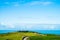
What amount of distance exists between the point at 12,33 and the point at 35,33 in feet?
12.8

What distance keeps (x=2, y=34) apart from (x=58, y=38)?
912 cm

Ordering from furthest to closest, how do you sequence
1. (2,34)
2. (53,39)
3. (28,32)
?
(28,32), (2,34), (53,39)

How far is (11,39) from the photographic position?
21203 millimetres

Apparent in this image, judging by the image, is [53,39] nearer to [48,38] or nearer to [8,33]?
[48,38]

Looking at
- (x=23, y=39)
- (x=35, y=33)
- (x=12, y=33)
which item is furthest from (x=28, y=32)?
(x=23, y=39)

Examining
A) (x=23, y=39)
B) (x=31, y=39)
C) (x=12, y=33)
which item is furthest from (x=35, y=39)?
(x=12, y=33)

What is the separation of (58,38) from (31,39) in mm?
3540

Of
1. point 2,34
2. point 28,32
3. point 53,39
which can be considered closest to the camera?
point 53,39

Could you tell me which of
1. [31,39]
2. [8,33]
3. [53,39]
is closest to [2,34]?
[8,33]

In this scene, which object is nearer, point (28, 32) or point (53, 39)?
point (53, 39)

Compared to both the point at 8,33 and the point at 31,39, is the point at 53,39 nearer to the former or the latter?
the point at 31,39

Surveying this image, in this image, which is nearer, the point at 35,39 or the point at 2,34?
the point at 35,39

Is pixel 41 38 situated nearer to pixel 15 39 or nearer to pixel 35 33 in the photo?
pixel 15 39

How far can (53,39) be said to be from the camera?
20.9 m
